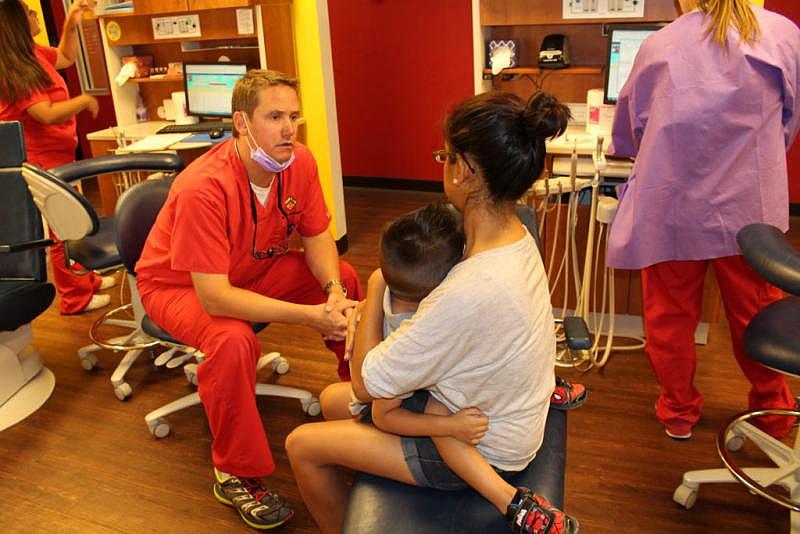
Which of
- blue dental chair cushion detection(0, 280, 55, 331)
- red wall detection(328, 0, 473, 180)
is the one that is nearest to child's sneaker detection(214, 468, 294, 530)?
blue dental chair cushion detection(0, 280, 55, 331)

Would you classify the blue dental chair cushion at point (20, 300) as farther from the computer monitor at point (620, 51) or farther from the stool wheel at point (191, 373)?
the computer monitor at point (620, 51)

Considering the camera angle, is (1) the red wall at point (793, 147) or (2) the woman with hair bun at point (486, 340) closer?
(2) the woman with hair bun at point (486, 340)

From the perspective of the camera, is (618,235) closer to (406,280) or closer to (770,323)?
(770,323)

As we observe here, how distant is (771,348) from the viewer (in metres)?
1.40

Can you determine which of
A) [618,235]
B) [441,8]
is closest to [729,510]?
[618,235]

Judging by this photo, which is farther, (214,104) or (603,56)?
(214,104)

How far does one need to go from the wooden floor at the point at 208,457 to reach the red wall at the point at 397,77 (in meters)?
2.41

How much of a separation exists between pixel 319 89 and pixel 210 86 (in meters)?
0.67

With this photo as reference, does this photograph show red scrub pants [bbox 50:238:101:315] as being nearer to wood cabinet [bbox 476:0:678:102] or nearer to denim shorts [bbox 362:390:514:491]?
wood cabinet [bbox 476:0:678:102]

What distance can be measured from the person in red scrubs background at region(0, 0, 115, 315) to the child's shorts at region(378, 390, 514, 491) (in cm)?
173

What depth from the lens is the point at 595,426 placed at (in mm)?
2146

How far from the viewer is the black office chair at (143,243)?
2061mm

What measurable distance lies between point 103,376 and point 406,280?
6.05 feet

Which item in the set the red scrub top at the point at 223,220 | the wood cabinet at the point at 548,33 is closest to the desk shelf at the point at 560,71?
the wood cabinet at the point at 548,33
